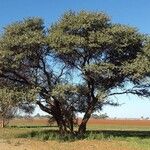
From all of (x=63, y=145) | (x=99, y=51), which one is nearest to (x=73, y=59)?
(x=99, y=51)

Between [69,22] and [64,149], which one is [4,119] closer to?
[69,22]

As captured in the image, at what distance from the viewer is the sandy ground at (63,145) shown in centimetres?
3534

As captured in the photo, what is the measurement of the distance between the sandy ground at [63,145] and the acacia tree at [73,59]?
4277mm

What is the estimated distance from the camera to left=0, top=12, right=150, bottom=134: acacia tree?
1656 inches

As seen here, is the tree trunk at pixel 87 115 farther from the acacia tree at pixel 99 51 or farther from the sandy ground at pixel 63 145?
the sandy ground at pixel 63 145

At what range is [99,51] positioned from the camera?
43.5 meters

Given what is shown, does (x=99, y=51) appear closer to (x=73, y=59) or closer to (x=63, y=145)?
(x=73, y=59)

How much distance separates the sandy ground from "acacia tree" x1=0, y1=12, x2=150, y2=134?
14.0 feet

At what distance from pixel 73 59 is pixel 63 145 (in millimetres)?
9994

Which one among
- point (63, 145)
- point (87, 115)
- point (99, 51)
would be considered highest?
point (99, 51)

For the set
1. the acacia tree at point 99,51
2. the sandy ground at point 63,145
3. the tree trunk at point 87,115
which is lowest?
the sandy ground at point 63,145

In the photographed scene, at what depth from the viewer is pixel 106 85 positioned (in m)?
45.1

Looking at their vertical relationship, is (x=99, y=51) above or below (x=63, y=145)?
above

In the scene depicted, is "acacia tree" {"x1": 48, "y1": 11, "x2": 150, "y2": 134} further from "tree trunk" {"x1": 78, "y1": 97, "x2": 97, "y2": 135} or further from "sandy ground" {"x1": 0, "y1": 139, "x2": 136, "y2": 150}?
"sandy ground" {"x1": 0, "y1": 139, "x2": 136, "y2": 150}
